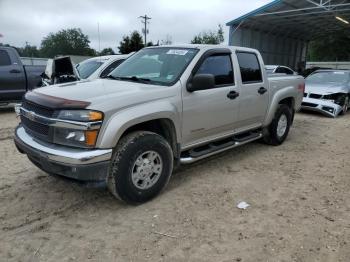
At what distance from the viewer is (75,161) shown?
3.50 m

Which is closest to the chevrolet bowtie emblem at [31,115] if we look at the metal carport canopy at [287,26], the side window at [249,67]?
the side window at [249,67]

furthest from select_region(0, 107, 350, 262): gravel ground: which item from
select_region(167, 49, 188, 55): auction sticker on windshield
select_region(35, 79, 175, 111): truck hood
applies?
select_region(167, 49, 188, 55): auction sticker on windshield

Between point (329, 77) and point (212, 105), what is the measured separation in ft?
29.6

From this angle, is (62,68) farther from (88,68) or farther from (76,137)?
(76,137)

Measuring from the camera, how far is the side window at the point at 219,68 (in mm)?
4938

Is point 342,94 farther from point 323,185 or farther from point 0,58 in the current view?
point 0,58

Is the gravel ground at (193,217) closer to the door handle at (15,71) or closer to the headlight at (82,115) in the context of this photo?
the headlight at (82,115)

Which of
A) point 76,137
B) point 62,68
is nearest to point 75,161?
point 76,137

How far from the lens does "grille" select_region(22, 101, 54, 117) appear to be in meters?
3.76

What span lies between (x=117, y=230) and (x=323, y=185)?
3005mm


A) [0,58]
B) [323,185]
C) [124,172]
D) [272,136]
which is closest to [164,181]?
[124,172]

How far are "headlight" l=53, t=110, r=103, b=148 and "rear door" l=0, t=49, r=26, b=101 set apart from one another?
24.2 ft

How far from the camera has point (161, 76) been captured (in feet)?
15.3

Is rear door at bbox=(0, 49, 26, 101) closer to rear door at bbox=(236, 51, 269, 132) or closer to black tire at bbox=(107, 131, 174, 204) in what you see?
rear door at bbox=(236, 51, 269, 132)
